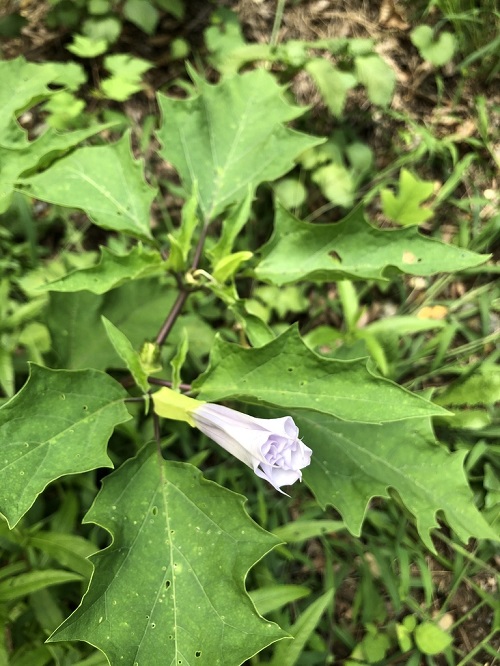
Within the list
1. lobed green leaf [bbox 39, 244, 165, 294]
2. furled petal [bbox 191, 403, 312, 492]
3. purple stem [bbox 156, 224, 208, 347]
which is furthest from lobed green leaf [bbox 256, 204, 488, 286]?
furled petal [bbox 191, 403, 312, 492]

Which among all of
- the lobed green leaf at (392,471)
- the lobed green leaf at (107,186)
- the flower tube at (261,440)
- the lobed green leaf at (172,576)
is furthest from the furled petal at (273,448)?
the lobed green leaf at (107,186)

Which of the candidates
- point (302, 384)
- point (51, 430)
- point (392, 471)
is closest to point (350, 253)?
point (302, 384)

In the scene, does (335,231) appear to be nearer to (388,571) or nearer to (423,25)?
(388,571)

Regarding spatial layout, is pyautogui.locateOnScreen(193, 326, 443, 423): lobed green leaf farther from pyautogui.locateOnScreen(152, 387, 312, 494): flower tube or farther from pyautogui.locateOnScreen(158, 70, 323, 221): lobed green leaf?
pyautogui.locateOnScreen(158, 70, 323, 221): lobed green leaf

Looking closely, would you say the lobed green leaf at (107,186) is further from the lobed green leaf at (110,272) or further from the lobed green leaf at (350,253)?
the lobed green leaf at (350,253)

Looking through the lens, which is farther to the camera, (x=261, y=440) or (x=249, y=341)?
(x=249, y=341)

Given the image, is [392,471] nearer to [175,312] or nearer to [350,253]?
[350,253]

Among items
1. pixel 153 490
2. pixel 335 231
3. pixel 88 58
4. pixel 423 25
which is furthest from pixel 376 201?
pixel 153 490

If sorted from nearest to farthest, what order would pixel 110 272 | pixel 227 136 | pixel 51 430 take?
1. pixel 51 430
2. pixel 110 272
3. pixel 227 136
